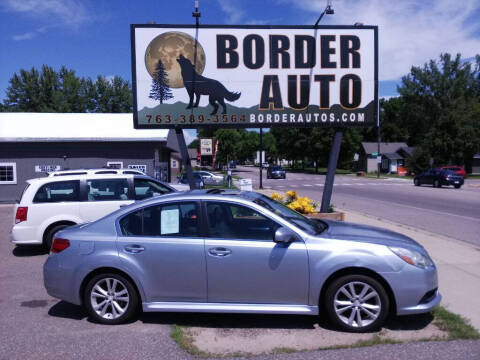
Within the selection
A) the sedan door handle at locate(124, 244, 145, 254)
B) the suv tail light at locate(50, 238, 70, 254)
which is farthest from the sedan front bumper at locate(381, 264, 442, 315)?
the suv tail light at locate(50, 238, 70, 254)

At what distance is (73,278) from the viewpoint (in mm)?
4973

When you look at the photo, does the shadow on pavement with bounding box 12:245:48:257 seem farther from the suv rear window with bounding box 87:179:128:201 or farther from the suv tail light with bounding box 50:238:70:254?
the suv tail light with bounding box 50:238:70:254

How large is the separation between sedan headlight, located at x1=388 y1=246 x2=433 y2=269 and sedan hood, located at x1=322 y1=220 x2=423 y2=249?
10cm

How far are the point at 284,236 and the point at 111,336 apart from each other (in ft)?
6.99

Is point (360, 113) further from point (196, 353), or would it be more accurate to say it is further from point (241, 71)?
point (196, 353)

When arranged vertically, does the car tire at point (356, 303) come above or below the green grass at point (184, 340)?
above

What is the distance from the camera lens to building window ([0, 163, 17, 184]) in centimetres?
2117

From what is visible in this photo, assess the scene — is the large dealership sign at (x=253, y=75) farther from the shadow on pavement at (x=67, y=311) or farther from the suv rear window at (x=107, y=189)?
the shadow on pavement at (x=67, y=311)

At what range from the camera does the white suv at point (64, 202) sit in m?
8.70

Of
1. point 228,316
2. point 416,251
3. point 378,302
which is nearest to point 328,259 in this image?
point 378,302

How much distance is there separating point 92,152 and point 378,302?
763 inches

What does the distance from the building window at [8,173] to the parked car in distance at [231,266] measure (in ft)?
59.9

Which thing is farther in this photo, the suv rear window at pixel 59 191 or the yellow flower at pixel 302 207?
the yellow flower at pixel 302 207

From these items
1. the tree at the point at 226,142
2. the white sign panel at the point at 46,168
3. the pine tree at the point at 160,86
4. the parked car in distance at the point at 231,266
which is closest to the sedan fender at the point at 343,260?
the parked car in distance at the point at 231,266
